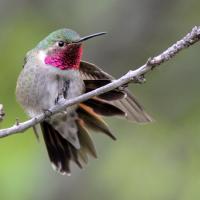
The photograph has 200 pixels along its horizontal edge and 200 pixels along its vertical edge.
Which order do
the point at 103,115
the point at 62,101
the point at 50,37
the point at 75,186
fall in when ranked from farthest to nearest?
the point at 75,186 → the point at 50,37 → the point at 103,115 → the point at 62,101

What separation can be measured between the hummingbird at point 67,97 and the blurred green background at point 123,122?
1.49 m

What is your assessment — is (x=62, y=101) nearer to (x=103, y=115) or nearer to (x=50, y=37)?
(x=103, y=115)

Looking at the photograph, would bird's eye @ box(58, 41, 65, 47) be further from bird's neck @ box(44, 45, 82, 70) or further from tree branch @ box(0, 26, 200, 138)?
tree branch @ box(0, 26, 200, 138)

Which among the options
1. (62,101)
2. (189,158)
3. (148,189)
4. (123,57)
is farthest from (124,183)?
(62,101)

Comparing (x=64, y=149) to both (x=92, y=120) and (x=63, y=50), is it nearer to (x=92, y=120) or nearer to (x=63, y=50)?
(x=92, y=120)

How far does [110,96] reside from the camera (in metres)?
5.66

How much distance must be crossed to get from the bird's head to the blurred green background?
1.70 meters

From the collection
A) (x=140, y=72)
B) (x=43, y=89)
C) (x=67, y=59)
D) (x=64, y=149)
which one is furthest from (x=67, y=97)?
(x=140, y=72)

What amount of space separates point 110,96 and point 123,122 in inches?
131

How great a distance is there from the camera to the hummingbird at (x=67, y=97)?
6082 millimetres

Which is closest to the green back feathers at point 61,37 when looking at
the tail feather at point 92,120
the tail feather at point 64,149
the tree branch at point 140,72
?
the tail feather at point 92,120

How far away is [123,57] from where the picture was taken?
8711 millimetres

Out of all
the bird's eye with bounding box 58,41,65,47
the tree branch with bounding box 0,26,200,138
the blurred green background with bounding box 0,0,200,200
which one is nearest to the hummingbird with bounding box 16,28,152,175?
the bird's eye with bounding box 58,41,65,47
